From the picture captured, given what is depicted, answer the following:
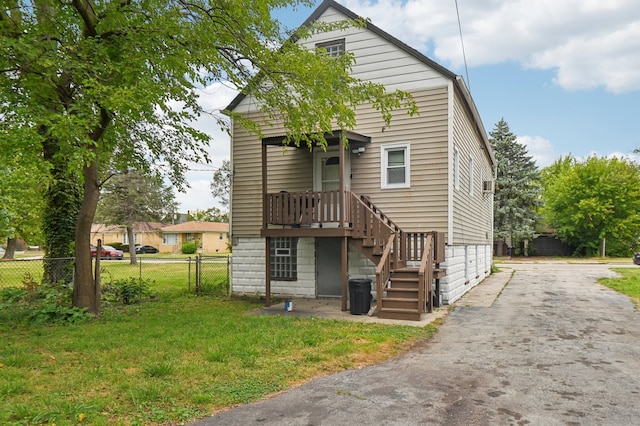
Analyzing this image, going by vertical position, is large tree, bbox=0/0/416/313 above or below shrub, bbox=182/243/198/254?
above

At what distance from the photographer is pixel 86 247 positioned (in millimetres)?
9430

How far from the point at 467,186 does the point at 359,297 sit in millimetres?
6527

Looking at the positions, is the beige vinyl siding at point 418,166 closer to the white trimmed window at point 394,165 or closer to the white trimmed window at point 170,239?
the white trimmed window at point 394,165

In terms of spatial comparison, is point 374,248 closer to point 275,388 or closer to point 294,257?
point 294,257

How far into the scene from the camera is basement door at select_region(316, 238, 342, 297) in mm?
12367

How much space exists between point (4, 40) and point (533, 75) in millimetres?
22645

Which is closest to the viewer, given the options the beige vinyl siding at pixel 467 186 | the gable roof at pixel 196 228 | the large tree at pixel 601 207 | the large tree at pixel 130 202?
the beige vinyl siding at pixel 467 186

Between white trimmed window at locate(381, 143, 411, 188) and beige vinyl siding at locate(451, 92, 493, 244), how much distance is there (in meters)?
1.35

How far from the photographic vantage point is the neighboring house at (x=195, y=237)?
51.2 m

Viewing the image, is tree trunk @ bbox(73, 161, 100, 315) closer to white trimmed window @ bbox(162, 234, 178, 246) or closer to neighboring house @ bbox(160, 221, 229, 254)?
neighboring house @ bbox(160, 221, 229, 254)

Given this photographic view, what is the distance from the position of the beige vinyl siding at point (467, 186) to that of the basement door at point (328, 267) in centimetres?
318

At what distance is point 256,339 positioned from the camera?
7.00m

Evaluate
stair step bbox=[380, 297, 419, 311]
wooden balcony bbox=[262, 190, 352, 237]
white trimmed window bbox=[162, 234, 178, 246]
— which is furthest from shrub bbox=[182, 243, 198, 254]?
stair step bbox=[380, 297, 419, 311]

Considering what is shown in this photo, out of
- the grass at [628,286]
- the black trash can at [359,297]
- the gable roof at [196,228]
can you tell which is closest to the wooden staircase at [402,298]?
the black trash can at [359,297]
